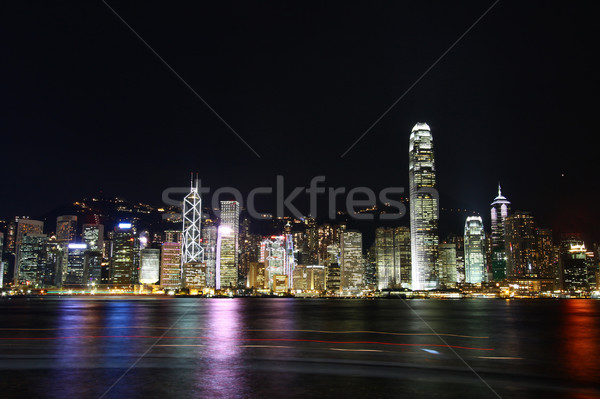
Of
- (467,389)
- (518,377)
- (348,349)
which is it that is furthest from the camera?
(348,349)

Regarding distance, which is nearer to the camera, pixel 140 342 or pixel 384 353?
pixel 384 353

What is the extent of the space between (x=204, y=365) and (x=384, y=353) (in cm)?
817

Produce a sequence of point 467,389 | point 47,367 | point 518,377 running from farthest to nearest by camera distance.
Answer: point 47,367
point 518,377
point 467,389

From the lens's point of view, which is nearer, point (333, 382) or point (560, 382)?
point (333, 382)

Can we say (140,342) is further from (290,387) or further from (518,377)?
(518,377)

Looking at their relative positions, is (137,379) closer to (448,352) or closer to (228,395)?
(228,395)

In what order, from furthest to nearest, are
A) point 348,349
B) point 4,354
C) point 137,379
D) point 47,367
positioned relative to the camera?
point 348,349 → point 4,354 → point 47,367 → point 137,379

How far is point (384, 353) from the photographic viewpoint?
22.2 m

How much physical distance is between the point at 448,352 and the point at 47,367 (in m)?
16.6

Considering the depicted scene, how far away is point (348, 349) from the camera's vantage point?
927 inches

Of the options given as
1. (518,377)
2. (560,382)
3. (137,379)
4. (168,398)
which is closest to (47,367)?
(137,379)

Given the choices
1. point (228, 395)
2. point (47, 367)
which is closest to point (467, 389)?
point (228, 395)

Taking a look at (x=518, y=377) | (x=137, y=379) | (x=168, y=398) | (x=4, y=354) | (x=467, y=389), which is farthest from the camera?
(x=4, y=354)

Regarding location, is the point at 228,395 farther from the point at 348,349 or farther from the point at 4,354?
the point at 4,354
